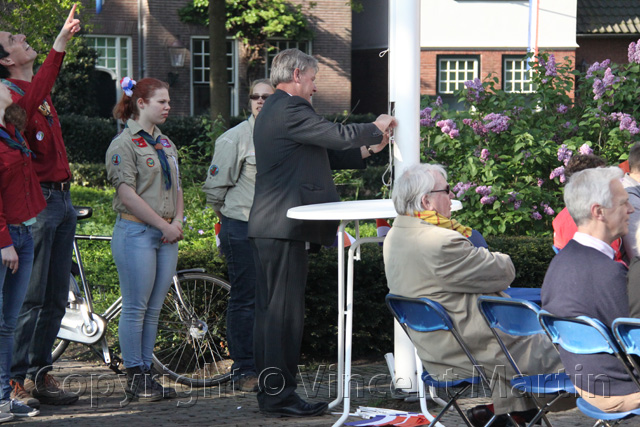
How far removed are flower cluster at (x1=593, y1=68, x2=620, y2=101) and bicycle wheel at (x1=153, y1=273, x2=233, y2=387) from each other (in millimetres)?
4134

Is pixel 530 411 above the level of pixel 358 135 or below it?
below

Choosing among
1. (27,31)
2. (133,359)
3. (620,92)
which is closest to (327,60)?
(27,31)

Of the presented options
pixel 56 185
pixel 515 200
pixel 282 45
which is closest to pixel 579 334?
pixel 56 185

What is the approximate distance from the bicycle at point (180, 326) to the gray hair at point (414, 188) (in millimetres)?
2118

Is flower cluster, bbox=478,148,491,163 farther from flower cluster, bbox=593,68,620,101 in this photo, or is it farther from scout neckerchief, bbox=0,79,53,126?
scout neckerchief, bbox=0,79,53,126

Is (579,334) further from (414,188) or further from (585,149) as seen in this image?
(585,149)

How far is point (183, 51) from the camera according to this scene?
25031 millimetres

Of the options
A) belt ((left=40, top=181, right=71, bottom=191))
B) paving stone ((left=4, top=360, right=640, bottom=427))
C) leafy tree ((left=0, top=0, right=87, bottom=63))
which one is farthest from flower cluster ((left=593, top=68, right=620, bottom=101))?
leafy tree ((left=0, top=0, right=87, bottom=63))

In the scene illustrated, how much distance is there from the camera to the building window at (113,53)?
82.8 ft

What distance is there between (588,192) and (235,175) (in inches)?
105

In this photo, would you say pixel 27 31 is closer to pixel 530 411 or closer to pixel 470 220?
pixel 470 220

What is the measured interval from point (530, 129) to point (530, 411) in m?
4.26

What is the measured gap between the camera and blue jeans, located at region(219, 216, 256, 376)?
575 cm

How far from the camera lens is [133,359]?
552 cm
